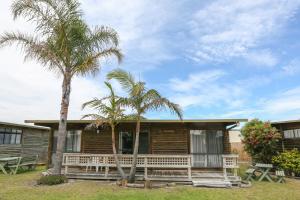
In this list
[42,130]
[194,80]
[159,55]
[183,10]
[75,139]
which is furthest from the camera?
[42,130]

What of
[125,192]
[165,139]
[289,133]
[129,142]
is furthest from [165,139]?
[289,133]

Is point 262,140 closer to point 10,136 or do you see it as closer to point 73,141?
point 73,141

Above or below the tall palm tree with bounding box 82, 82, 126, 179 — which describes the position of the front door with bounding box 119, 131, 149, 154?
below

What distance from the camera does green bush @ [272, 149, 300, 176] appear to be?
14312mm

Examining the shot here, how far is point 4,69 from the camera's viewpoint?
16.1 meters

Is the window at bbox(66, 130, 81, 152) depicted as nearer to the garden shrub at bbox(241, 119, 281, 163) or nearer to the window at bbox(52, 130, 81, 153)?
the window at bbox(52, 130, 81, 153)

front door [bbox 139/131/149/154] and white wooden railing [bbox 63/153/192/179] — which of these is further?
front door [bbox 139/131/149/154]

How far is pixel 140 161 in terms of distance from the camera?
1281 cm

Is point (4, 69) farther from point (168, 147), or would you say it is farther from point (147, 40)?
point (168, 147)

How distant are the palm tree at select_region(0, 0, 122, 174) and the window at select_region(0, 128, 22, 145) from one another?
30.4ft

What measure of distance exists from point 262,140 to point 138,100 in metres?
7.94

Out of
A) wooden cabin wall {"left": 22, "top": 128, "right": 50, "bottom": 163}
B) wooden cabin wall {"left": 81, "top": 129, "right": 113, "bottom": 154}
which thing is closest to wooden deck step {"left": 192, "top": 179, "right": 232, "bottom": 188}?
wooden cabin wall {"left": 81, "top": 129, "right": 113, "bottom": 154}

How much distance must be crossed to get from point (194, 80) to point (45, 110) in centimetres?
1575

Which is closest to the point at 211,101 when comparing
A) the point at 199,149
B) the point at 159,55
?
the point at 159,55
